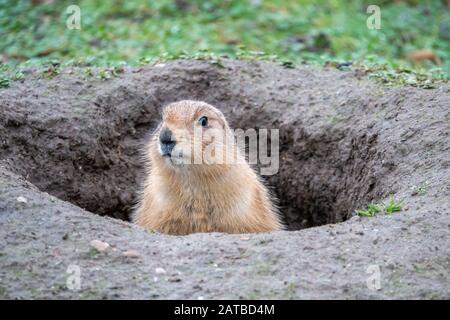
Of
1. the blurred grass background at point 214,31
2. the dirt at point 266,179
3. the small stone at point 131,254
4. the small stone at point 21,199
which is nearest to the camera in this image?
the dirt at point 266,179

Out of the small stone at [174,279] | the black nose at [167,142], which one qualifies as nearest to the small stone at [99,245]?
the small stone at [174,279]

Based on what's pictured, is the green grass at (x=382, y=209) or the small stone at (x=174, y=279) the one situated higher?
the green grass at (x=382, y=209)

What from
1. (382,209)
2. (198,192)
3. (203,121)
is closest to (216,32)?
(203,121)

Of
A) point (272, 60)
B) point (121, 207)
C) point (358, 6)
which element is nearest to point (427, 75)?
point (272, 60)

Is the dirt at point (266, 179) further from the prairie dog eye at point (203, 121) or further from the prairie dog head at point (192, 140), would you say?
the prairie dog eye at point (203, 121)

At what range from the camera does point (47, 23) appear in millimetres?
11383

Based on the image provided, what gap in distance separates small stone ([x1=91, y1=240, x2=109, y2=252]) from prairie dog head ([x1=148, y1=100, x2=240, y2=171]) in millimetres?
1605

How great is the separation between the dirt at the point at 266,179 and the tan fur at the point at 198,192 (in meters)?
0.98

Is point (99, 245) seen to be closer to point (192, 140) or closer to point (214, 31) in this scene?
point (192, 140)

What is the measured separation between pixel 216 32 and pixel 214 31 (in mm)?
42

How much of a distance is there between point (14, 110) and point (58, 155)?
0.65 meters

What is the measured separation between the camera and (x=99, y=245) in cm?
513

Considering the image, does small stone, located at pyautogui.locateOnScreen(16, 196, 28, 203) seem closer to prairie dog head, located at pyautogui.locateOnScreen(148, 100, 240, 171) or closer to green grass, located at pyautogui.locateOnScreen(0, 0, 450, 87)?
prairie dog head, located at pyautogui.locateOnScreen(148, 100, 240, 171)

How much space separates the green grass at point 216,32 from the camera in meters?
10.2
